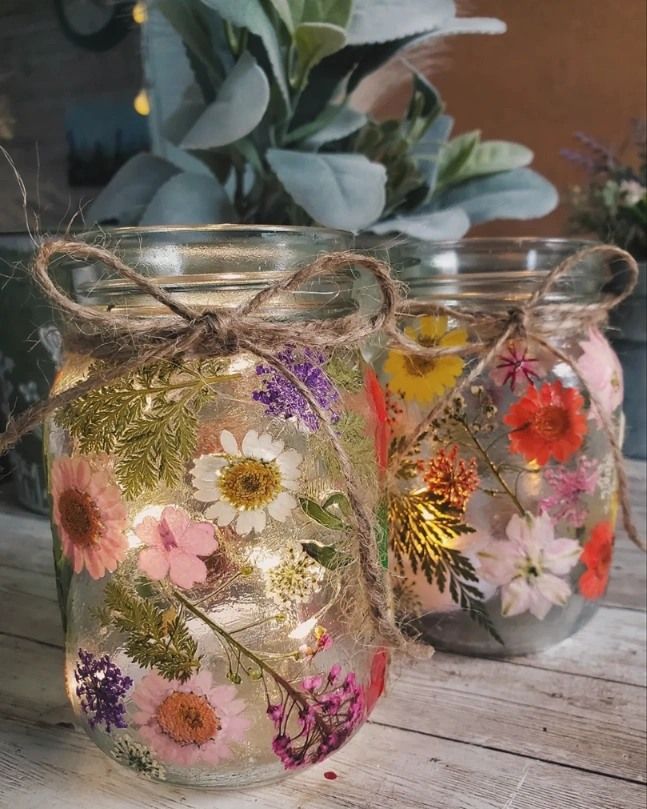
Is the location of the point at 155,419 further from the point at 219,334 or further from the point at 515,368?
the point at 515,368

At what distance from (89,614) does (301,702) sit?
108 millimetres

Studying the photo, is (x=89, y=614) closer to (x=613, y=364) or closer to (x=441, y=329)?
(x=441, y=329)

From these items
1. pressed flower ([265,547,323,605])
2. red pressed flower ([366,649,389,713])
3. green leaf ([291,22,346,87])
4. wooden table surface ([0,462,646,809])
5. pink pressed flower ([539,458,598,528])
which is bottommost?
wooden table surface ([0,462,646,809])

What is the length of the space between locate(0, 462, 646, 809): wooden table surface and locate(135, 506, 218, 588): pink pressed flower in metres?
0.12

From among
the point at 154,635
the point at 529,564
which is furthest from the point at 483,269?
the point at 154,635

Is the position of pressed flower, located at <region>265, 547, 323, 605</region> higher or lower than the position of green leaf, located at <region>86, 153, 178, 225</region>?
lower

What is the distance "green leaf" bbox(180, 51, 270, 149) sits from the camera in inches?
20.8

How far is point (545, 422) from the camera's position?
475 mm

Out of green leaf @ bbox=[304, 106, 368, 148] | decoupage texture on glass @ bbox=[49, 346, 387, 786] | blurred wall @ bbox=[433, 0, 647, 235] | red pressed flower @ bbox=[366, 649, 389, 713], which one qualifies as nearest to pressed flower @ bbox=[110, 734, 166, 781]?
decoupage texture on glass @ bbox=[49, 346, 387, 786]

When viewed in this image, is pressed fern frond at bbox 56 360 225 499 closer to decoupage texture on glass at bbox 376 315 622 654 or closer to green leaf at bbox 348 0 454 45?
decoupage texture on glass at bbox 376 315 622 654

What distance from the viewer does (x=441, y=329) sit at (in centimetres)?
48

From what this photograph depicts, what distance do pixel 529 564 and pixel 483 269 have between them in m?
0.18

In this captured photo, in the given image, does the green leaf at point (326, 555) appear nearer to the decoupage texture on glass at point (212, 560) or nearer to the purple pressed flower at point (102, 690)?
the decoupage texture on glass at point (212, 560)

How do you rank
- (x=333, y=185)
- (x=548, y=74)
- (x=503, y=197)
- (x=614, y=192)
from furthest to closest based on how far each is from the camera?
(x=614, y=192) < (x=548, y=74) < (x=503, y=197) < (x=333, y=185)
